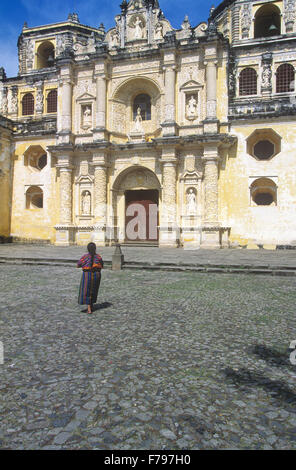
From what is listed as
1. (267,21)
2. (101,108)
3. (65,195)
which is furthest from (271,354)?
(267,21)

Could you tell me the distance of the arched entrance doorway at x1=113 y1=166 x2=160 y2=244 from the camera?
20.6 m

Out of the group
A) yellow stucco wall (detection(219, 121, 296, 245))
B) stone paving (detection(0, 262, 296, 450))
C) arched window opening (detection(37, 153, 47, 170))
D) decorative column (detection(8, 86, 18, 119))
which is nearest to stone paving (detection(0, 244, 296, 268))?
yellow stucco wall (detection(219, 121, 296, 245))

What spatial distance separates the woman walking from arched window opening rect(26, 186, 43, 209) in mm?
18429

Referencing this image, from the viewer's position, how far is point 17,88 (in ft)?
83.1

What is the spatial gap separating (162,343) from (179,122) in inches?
688

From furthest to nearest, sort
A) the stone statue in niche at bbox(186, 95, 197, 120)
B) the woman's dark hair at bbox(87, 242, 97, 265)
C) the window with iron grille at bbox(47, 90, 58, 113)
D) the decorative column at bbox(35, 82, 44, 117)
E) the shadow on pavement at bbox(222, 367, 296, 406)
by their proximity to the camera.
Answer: the decorative column at bbox(35, 82, 44, 117)
the window with iron grille at bbox(47, 90, 58, 113)
the stone statue in niche at bbox(186, 95, 197, 120)
the woman's dark hair at bbox(87, 242, 97, 265)
the shadow on pavement at bbox(222, 367, 296, 406)

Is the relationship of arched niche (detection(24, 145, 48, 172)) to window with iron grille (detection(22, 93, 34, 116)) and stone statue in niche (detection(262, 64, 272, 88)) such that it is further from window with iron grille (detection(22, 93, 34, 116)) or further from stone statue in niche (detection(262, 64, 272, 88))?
stone statue in niche (detection(262, 64, 272, 88))

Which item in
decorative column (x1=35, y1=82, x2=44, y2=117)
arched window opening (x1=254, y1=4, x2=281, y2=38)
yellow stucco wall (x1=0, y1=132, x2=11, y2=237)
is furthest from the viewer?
decorative column (x1=35, y1=82, x2=44, y2=117)

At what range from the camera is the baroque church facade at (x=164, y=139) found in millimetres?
18094

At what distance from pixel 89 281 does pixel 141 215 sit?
15.6 meters

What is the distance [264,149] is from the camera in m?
19.1

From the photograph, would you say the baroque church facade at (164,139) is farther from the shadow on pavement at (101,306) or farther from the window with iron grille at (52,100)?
the shadow on pavement at (101,306)

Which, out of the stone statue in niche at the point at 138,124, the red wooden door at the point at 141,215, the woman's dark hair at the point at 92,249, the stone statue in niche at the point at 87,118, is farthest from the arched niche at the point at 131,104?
the woman's dark hair at the point at 92,249
